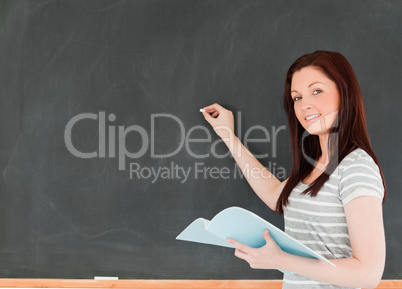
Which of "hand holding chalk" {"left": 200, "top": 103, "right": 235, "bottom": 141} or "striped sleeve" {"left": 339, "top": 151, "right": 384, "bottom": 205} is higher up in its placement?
"hand holding chalk" {"left": 200, "top": 103, "right": 235, "bottom": 141}

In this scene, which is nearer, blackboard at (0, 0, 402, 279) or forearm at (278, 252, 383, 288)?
forearm at (278, 252, 383, 288)

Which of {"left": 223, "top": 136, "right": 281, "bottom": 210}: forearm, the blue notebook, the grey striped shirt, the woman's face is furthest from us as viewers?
{"left": 223, "top": 136, "right": 281, "bottom": 210}: forearm

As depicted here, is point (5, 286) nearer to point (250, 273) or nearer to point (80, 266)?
point (80, 266)

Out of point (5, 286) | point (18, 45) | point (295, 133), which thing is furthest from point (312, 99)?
point (5, 286)

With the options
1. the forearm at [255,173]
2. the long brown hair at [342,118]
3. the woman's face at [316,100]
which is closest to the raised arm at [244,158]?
the forearm at [255,173]

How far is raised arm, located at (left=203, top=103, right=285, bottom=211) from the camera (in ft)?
4.53

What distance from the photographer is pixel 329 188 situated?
105 cm

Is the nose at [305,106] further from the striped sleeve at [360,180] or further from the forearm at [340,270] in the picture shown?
the forearm at [340,270]

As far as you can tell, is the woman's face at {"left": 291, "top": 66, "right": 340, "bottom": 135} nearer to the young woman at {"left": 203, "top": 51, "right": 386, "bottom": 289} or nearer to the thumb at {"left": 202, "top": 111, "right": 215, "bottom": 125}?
the young woman at {"left": 203, "top": 51, "right": 386, "bottom": 289}

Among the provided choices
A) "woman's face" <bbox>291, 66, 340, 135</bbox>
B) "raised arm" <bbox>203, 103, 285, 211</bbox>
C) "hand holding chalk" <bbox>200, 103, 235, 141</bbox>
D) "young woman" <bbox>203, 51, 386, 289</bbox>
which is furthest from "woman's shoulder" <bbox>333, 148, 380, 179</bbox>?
"hand holding chalk" <bbox>200, 103, 235, 141</bbox>

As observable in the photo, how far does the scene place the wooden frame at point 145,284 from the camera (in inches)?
55.9

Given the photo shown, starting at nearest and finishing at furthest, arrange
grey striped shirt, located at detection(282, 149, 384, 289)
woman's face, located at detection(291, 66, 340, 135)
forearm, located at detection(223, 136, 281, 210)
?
1. grey striped shirt, located at detection(282, 149, 384, 289)
2. woman's face, located at detection(291, 66, 340, 135)
3. forearm, located at detection(223, 136, 281, 210)

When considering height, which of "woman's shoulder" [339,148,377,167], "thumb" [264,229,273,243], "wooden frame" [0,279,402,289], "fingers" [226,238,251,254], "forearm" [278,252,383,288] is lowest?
"wooden frame" [0,279,402,289]

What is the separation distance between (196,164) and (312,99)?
535 mm
